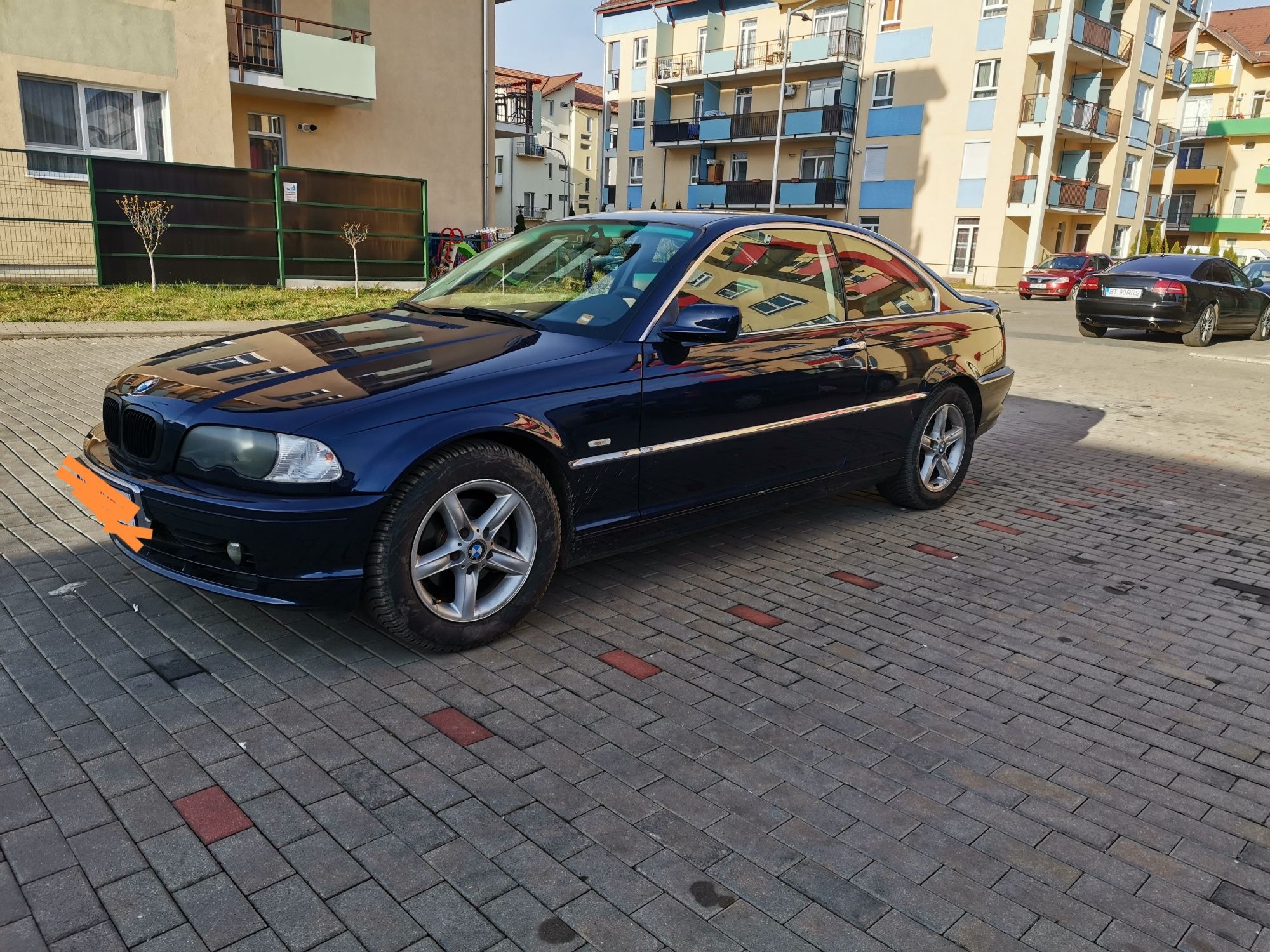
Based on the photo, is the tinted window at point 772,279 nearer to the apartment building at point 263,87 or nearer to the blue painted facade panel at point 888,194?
the apartment building at point 263,87

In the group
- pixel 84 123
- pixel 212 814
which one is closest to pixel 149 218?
pixel 84 123

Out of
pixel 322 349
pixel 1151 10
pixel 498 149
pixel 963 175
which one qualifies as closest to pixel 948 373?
pixel 322 349

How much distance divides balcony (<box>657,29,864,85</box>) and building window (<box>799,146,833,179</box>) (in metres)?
3.73

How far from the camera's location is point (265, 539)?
3.22 meters

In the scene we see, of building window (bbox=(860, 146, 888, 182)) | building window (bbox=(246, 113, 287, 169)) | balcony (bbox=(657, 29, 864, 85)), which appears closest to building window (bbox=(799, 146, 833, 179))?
building window (bbox=(860, 146, 888, 182))

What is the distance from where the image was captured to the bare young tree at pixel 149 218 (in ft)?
50.4

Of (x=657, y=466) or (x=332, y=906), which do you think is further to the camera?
(x=657, y=466)

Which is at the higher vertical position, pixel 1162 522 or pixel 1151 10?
pixel 1151 10

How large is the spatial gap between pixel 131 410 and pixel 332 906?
2178mm

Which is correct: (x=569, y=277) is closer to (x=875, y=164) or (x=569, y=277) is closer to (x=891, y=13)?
(x=875, y=164)

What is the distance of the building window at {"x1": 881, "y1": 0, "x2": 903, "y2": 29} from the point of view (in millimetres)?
42312

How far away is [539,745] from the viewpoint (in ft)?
10.0

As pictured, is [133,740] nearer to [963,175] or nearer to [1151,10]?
[963,175]

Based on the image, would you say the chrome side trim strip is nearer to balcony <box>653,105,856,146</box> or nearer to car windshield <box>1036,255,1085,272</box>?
car windshield <box>1036,255,1085,272</box>
